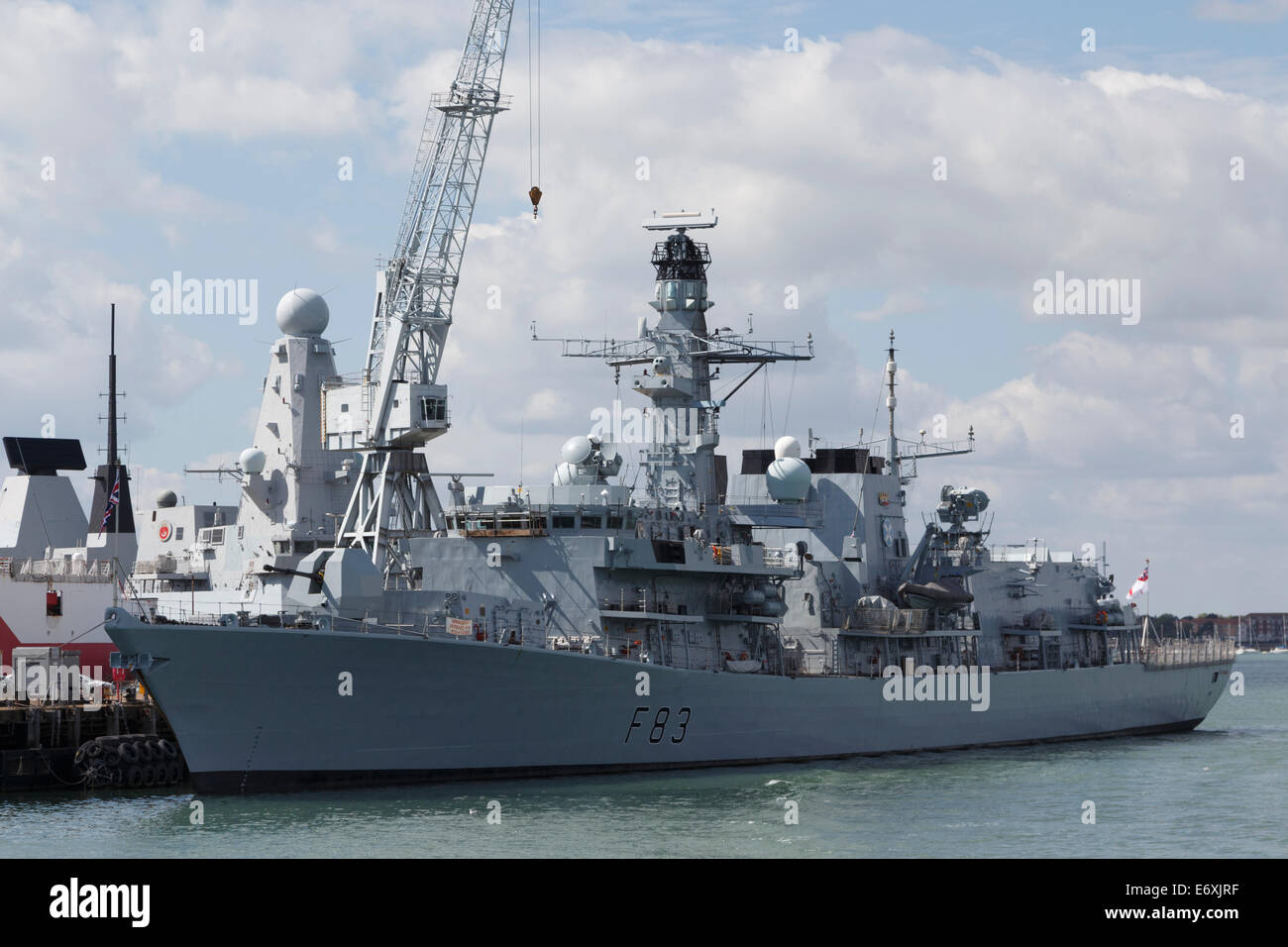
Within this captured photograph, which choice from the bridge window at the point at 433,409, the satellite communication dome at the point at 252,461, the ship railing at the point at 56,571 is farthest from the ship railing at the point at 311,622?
the satellite communication dome at the point at 252,461

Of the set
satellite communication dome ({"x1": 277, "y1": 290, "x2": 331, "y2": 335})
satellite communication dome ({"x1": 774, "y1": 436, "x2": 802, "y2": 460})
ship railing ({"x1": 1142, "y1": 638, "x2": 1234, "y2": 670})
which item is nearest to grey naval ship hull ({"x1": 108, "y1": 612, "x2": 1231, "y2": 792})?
satellite communication dome ({"x1": 774, "y1": 436, "x2": 802, "y2": 460})

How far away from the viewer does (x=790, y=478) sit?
45656mm

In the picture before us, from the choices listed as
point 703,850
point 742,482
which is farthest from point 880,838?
point 742,482

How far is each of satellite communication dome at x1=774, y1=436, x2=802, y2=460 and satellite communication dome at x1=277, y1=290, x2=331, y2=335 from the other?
22.5 m

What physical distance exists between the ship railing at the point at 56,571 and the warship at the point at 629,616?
10.9 ft

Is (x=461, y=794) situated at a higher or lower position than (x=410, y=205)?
lower

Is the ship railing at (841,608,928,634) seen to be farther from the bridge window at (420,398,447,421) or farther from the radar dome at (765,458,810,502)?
the bridge window at (420,398,447,421)

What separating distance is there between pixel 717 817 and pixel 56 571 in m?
28.5

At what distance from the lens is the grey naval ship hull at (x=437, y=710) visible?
3109 cm

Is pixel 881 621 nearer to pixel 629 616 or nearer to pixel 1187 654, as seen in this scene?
pixel 629 616

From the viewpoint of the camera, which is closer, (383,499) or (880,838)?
(880,838)

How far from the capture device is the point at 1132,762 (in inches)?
1702
